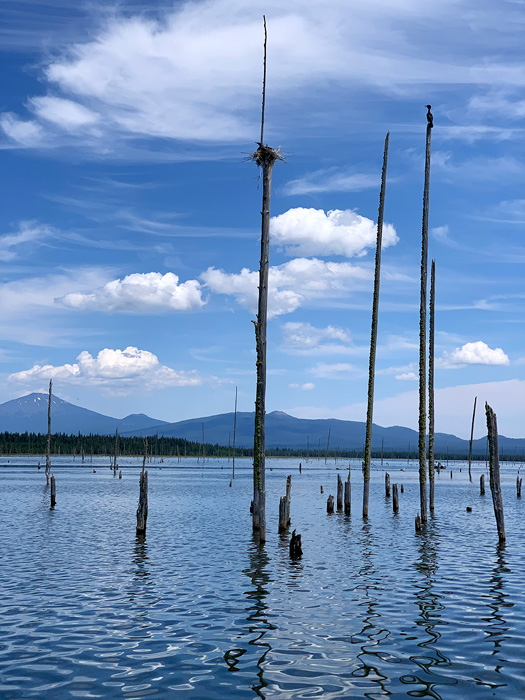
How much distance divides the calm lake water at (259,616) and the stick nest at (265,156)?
1432 centimetres

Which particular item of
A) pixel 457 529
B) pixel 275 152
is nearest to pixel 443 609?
pixel 275 152

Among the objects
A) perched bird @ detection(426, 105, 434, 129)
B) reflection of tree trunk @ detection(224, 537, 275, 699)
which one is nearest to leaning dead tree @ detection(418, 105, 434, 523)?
perched bird @ detection(426, 105, 434, 129)

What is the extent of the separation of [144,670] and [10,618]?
512 cm

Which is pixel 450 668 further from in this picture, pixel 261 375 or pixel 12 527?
pixel 12 527

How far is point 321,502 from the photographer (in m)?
56.1

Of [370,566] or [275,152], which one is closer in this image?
[370,566]

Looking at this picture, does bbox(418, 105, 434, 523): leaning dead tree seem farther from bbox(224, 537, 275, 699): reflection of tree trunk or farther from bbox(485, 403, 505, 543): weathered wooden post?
bbox(224, 537, 275, 699): reflection of tree trunk

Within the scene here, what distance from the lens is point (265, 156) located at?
26609 millimetres

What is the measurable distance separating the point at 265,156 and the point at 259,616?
1707cm

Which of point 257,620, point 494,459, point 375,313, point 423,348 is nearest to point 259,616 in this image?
point 257,620

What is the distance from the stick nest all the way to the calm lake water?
14.3 meters

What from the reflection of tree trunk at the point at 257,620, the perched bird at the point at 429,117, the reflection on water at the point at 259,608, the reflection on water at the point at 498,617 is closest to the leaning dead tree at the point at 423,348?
the perched bird at the point at 429,117

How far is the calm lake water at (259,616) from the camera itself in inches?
431

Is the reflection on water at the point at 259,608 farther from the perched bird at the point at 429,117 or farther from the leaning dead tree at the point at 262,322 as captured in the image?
the perched bird at the point at 429,117
